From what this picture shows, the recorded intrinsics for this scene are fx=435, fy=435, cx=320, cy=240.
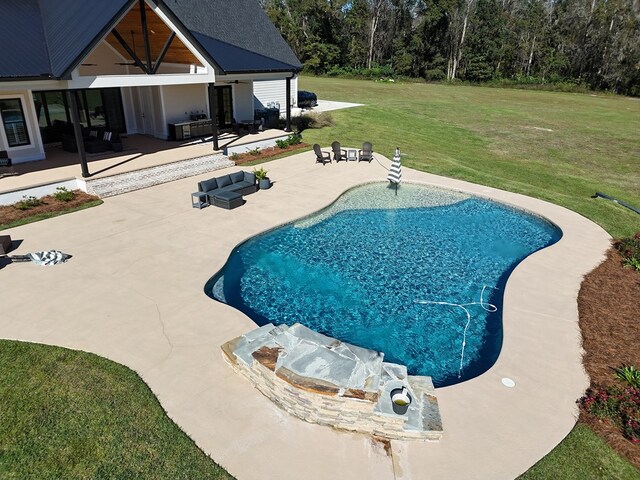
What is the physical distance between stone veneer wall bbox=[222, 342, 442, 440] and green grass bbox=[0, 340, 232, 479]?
145cm

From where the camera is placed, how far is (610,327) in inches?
382

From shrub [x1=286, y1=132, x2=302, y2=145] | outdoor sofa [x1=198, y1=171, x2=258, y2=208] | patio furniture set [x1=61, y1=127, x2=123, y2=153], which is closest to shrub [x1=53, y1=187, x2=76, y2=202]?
patio furniture set [x1=61, y1=127, x2=123, y2=153]

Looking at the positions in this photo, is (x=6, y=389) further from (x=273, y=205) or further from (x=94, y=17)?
(x=94, y=17)

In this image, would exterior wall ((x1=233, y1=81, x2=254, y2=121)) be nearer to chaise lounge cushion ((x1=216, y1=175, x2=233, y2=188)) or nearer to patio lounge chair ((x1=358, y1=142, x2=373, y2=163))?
patio lounge chair ((x1=358, y1=142, x2=373, y2=163))

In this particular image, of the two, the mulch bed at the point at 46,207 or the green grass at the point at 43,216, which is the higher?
the mulch bed at the point at 46,207

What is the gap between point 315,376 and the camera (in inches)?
278

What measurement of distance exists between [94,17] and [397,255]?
567 inches

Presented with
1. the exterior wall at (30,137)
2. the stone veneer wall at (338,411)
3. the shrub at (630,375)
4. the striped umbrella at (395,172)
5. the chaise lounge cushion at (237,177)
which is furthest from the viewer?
the striped umbrella at (395,172)

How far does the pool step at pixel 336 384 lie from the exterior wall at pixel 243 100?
2136cm

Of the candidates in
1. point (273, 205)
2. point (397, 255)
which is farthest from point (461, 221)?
point (273, 205)

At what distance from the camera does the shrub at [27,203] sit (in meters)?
14.7

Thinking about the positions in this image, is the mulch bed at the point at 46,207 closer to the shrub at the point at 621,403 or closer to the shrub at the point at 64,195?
the shrub at the point at 64,195

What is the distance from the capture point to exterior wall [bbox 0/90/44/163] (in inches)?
685

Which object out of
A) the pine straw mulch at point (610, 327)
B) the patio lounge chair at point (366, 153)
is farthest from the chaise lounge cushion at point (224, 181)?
the pine straw mulch at point (610, 327)
